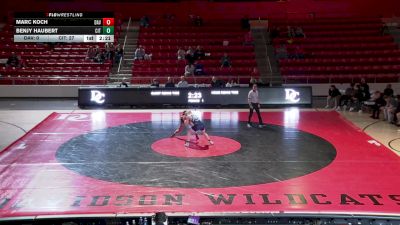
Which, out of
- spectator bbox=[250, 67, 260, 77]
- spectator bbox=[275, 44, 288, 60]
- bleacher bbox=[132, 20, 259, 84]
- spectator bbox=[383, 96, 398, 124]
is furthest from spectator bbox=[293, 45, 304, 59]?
spectator bbox=[383, 96, 398, 124]

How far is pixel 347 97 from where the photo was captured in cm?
2044

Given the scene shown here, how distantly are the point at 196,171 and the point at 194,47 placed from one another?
16.9 metres

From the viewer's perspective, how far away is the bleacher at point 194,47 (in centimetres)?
2567

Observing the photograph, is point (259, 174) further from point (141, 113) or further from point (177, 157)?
point (141, 113)

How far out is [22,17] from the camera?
16312 mm

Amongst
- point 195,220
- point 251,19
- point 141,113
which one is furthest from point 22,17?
point 251,19

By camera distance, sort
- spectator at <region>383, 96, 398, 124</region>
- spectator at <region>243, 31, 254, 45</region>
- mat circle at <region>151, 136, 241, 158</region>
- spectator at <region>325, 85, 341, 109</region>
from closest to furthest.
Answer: mat circle at <region>151, 136, 241, 158</region> → spectator at <region>383, 96, 398, 124</region> → spectator at <region>325, 85, 341, 109</region> → spectator at <region>243, 31, 254, 45</region>

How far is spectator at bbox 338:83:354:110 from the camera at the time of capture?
20.4 meters

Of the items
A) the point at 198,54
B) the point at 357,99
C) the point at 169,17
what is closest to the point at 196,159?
the point at 357,99

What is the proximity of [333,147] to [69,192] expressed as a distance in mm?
7453

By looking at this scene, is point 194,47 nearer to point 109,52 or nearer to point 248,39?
point 248,39

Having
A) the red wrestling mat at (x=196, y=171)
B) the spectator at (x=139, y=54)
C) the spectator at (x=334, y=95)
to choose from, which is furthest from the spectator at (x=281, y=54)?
the red wrestling mat at (x=196, y=171)

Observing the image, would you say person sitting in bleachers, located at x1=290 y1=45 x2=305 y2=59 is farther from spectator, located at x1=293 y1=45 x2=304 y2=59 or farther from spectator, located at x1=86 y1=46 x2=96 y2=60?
spectator, located at x1=86 y1=46 x2=96 y2=60

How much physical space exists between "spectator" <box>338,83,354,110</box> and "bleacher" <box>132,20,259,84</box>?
201 inches
